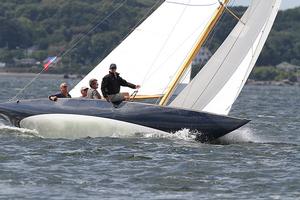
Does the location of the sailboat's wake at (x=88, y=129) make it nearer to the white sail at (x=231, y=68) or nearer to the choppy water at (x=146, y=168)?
the choppy water at (x=146, y=168)

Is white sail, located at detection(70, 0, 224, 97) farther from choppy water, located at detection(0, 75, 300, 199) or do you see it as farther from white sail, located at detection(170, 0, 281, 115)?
choppy water, located at detection(0, 75, 300, 199)

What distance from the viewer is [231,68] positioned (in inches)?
1021

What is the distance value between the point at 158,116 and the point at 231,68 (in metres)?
2.32

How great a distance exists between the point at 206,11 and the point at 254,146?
141 inches

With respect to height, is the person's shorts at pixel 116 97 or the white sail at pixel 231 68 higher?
the white sail at pixel 231 68

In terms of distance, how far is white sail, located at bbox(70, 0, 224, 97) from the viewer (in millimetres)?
26562

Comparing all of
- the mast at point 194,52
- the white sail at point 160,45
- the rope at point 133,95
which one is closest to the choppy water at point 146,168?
the mast at point 194,52

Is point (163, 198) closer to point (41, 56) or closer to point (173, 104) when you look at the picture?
point (173, 104)

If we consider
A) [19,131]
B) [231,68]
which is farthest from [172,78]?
[19,131]

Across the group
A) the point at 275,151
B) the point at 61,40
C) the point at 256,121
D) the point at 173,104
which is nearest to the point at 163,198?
the point at 275,151

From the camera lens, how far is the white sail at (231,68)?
25.7m

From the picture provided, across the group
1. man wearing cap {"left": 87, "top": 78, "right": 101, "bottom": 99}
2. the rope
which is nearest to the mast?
the rope

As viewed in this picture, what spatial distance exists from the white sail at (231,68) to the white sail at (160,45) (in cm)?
77

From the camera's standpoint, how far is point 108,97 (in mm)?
24953
